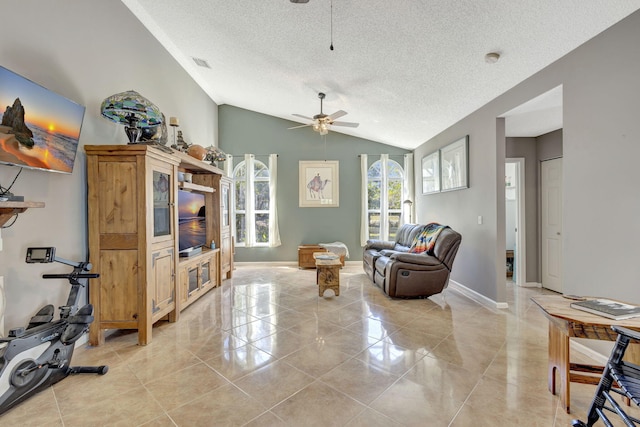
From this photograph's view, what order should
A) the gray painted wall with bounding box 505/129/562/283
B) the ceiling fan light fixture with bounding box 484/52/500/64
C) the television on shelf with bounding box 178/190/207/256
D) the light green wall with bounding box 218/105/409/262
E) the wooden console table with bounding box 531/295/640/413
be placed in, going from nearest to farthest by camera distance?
1. the wooden console table with bounding box 531/295/640/413
2. the ceiling fan light fixture with bounding box 484/52/500/64
3. the television on shelf with bounding box 178/190/207/256
4. the gray painted wall with bounding box 505/129/562/283
5. the light green wall with bounding box 218/105/409/262

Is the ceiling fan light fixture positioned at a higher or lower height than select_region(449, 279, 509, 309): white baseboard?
higher

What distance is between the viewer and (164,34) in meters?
3.90

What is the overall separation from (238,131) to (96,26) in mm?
3559

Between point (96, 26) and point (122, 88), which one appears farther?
point (122, 88)

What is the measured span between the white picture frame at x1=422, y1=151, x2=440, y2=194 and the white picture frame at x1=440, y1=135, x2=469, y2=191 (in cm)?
14

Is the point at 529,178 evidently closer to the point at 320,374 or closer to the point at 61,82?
the point at 320,374

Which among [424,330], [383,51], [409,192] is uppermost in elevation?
[383,51]

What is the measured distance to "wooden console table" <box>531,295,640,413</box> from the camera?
4.91ft

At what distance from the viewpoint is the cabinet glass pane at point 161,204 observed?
2.75 metres

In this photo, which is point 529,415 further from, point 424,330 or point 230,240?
point 230,240

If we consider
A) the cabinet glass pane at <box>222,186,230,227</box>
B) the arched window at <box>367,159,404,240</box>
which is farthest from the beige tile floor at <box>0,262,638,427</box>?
the arched window at <box>367,159,404,240</box>

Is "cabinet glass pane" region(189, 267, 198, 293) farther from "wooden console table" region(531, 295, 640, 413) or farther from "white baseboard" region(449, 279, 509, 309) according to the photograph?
"white baseboard" region(449, 279, 509, 309)

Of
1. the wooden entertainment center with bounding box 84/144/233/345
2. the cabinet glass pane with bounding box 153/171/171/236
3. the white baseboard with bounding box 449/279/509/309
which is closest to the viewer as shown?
the wooden entertainment center with bounding box 84/144/233/345

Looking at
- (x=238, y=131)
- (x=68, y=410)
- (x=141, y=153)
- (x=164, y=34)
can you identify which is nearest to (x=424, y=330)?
(x=68, y=410)
